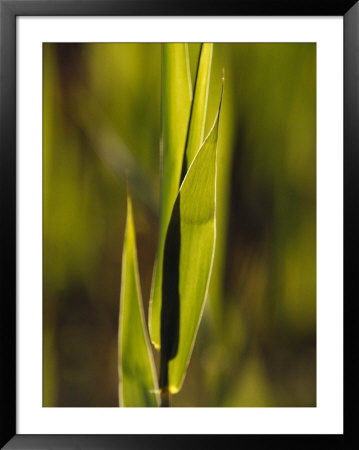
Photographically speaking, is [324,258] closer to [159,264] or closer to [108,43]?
[159,264]

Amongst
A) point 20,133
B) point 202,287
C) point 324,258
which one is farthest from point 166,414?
point 20,133

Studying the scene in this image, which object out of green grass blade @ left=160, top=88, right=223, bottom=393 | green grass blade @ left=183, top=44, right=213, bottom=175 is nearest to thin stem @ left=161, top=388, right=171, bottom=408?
green grass blade @ left=160, top=88, right=223, bottom=393

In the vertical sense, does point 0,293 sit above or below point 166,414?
above

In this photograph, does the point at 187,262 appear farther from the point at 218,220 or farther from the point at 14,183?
the point at 14,183

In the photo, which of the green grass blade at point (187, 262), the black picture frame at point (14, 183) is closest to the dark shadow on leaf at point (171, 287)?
the green grass blade at point (187, 262)

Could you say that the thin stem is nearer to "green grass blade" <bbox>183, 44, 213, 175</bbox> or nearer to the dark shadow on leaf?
the dark shadow on leaf

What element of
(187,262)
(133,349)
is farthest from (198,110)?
(133,349)

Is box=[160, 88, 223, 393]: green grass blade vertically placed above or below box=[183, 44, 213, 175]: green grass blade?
below
